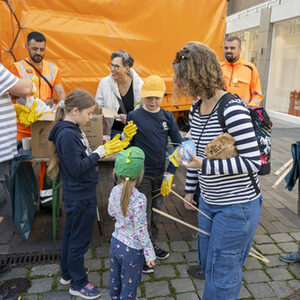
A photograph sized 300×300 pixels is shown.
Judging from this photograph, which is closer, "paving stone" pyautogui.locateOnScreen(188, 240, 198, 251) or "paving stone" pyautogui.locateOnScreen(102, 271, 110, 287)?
"paving stone" pyautogui.locateOnScreen(102, 271, 110, 287)

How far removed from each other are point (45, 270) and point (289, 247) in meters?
2.56

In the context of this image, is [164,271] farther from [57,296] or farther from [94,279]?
[57,296]

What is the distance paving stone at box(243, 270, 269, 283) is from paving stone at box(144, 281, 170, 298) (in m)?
0.76

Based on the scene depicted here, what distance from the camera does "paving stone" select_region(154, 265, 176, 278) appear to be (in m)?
2.87

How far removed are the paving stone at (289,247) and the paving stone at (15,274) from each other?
8.73ft

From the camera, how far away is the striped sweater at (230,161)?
5.65 feet

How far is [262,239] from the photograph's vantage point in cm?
354

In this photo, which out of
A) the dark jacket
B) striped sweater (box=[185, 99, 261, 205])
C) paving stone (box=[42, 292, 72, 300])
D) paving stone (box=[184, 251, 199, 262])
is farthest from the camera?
paving stone (box=[184, 251, 199, 262])

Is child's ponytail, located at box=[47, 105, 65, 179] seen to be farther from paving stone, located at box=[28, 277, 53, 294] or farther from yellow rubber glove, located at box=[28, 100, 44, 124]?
paving stone, located at box=[28, 277, 53, 294]

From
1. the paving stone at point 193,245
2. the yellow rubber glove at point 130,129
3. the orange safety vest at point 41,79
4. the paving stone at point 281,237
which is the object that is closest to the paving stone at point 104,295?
the paving stone at point 193,245

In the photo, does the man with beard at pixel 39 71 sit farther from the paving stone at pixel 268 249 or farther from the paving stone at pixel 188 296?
the paving stone at pixel 268 249

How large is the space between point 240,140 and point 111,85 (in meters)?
2.54

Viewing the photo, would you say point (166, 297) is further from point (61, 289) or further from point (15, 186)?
point (15, 186)

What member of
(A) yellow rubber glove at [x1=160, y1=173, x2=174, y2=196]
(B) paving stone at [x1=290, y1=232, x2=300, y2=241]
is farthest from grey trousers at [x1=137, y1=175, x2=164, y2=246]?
(B) paving stone at [x1=290, y1=232, x2=300, y2=241]
